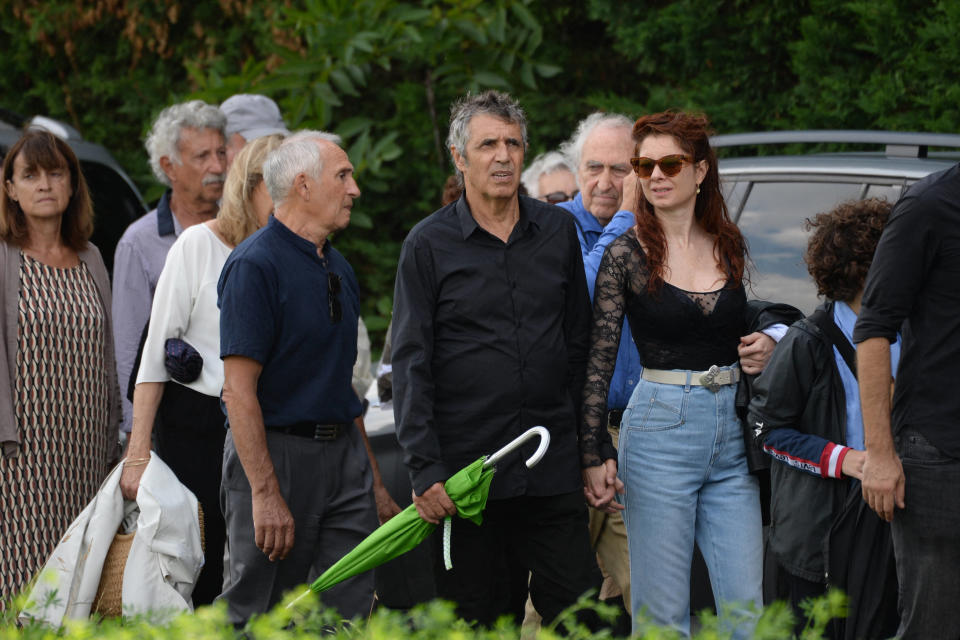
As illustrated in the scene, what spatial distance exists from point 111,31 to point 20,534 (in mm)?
6153

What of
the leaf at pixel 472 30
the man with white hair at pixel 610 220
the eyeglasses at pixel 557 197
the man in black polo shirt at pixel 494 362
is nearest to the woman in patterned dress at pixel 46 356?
the man in black polo shirt at pixel 494 362

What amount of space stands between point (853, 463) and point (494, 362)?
1.06m

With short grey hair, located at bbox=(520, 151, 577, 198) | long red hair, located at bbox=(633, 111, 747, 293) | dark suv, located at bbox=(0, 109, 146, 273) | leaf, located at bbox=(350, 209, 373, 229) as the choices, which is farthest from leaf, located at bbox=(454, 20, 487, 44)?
long red hair, located at bbox=(633, 111, 747, 293)

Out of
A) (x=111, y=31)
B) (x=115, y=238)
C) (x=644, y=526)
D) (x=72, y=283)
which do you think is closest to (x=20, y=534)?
(x=72, y=283)

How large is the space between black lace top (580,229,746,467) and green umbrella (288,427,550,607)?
0.75 feet

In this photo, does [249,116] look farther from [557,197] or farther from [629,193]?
[629,193]

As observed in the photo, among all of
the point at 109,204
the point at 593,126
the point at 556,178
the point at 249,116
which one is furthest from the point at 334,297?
the point at 109,204

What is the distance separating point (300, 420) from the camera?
371 centimetres

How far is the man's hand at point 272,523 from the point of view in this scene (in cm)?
358

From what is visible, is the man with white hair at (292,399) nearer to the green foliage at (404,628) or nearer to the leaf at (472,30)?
the green foliage at (404,628)

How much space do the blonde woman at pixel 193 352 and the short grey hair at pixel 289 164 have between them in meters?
0.32

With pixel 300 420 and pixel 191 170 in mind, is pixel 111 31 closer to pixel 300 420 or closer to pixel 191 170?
pixel 191 170

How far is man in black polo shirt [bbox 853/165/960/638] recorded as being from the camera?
316 cm

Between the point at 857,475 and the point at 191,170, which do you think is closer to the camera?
the point at 857,475
